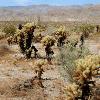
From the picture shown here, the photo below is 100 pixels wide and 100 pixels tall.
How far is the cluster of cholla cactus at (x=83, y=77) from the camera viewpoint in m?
19.5

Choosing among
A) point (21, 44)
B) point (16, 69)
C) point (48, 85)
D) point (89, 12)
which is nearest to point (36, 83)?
point (48, 85)

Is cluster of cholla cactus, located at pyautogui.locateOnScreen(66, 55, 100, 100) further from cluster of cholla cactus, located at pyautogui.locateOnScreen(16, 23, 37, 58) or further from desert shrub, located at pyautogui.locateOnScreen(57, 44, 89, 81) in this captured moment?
cluster of cholla cactus, located at pyautogui.locateOnScreen(16, 23, 37, 58)

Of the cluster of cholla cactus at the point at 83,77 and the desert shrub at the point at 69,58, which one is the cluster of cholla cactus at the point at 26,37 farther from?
the cluster of cholla cactus at the point at 83,77

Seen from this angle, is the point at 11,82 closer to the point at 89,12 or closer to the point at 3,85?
the point at 3,85

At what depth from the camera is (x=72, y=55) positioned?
2666 centimetres

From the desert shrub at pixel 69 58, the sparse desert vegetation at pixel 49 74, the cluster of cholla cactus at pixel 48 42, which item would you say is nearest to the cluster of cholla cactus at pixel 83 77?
the sparse desert vegetation at pixel 49 74

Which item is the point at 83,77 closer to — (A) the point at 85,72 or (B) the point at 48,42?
(A) the point at 85,72

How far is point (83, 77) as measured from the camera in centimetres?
1958

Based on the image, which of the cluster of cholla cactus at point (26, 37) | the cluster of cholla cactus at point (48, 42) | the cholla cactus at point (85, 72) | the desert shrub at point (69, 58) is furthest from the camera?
the cluster of cholla cactus at point (26, 37)

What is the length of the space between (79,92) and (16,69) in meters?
11.9

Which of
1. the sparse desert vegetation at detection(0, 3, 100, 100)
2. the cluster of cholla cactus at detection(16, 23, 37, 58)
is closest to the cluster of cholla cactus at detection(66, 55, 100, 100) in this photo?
the sparse desert vegetation at detection(0, 3, 100, 100)

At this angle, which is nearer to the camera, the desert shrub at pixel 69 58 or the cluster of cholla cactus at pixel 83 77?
the cluster of cholla cactus at pixel 83 77

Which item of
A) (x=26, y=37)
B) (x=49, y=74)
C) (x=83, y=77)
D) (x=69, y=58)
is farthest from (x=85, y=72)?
(x=26, y=37)

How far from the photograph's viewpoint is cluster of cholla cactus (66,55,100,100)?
64.0ft
